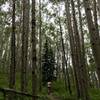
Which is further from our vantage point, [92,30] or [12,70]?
[12,70]

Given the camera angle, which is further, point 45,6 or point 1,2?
point 45,6

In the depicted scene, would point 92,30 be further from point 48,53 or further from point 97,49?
point 48,53

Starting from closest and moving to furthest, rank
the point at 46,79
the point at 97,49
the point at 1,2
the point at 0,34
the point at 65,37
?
the point at 97,49 < the point at 1,2 < the point at 46,79 < the point at 0,34 < the point at 65,37

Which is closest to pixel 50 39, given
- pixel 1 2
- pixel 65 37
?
pixel 65 37

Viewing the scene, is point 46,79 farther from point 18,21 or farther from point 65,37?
point 65,37

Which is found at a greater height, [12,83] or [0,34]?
[0,34]

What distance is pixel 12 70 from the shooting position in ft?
36.7

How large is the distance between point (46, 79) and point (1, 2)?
1002 centimetres

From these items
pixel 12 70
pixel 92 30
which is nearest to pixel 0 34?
pixel 12 70

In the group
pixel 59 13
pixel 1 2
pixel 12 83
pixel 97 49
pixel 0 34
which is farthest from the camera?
pixel 0 34

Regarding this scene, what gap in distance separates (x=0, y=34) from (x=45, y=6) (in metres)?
10.3

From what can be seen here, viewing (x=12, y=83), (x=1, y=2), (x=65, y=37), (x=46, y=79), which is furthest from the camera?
(x=65, y=37)

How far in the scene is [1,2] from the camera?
20.4 metres

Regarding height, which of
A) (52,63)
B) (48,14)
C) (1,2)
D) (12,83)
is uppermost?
(48,14)
